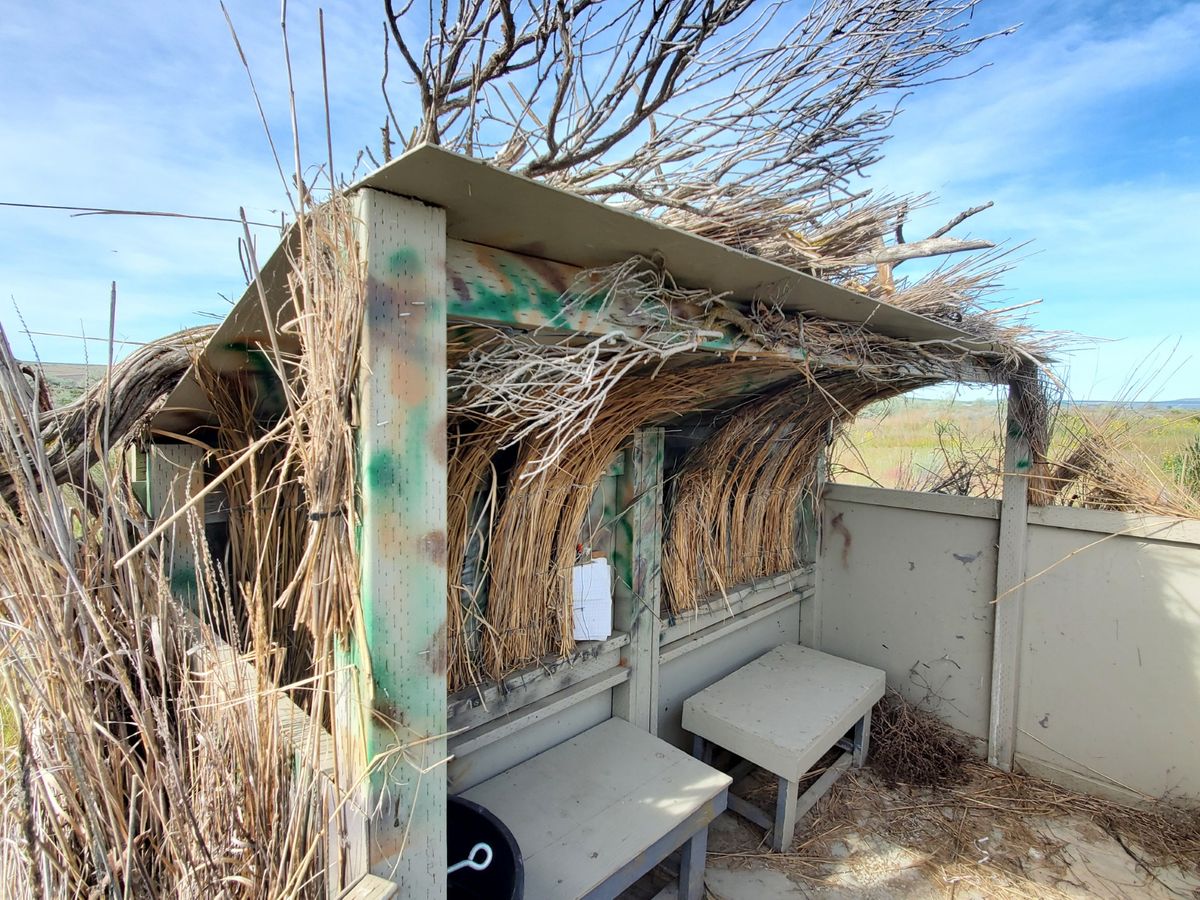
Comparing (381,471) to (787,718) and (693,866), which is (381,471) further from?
(787,718)

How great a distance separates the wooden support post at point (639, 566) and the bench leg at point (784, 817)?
0.66m

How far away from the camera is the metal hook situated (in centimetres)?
150

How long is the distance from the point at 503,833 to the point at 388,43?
198 cm

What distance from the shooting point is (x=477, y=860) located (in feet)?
5.48

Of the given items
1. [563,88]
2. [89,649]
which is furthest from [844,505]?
[89,649]

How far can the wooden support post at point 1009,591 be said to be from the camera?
3.05 m

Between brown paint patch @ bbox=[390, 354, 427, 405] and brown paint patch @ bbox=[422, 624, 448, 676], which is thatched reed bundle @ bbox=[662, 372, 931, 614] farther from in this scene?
brown paint patch @ bbox=[390, 354, 427, 405]

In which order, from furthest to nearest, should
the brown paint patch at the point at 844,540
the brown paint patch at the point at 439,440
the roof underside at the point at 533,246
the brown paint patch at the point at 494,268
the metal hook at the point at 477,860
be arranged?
1. the brown paint patch at the point at 844,540
2. the metal hook at the point at 477,860
3. the brown paint patch at the point at 494,268
4. the brown paint patch at the point at 439,440
5. the roof underside at the point at 533,246

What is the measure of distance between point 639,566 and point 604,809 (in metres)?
0.91

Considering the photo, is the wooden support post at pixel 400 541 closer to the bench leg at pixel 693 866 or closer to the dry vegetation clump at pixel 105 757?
the dry vegetation clump at pixel 105 757

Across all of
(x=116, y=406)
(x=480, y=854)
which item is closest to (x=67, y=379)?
(x=116, y=406)

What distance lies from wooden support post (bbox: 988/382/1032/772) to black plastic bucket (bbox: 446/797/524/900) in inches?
109

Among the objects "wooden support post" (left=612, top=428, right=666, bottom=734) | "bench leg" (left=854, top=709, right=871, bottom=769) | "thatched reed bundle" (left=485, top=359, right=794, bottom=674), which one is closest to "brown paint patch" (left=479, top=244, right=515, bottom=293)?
"thatched reed bundle" (left=485, top=359, right=794, bottom=674)

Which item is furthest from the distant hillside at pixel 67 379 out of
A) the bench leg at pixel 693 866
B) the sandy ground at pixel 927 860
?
the sandy ground at pixel 927 860
